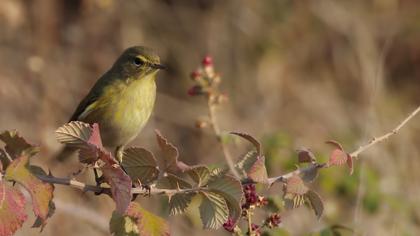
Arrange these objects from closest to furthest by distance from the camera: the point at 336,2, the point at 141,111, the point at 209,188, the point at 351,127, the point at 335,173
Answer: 1. the point at 209,188
2. the point at 335,173
3. the point at 141,111
4. the point at 351,127
5. the point at 336,2

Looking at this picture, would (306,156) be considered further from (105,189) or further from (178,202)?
(105,189)

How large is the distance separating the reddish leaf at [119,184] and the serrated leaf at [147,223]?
13 centimetres

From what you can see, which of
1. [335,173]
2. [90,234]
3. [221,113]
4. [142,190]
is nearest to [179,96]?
[221,113]

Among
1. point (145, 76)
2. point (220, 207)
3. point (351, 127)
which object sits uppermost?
point (351, 127)

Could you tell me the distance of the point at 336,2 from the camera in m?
9.54

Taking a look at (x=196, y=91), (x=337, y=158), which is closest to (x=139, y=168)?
(x=337, y=158)

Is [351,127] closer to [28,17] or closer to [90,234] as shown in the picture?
[90,234]

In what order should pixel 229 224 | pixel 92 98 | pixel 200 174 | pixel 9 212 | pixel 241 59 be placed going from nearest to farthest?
pixel 9 212, pixel 200 174, pixel 229 224, pixel 92 98, pixel 241 59

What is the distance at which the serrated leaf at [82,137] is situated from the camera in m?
2.19

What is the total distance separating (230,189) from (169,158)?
211 millimetres

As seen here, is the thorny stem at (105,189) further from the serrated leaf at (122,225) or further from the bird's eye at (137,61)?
the bird's eye at (137,61)

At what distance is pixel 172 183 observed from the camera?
2.34m

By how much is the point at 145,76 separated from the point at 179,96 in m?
4.99

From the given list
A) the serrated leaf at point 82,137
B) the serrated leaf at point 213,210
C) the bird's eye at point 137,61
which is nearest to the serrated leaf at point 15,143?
the serrated leaf at point 82,137
